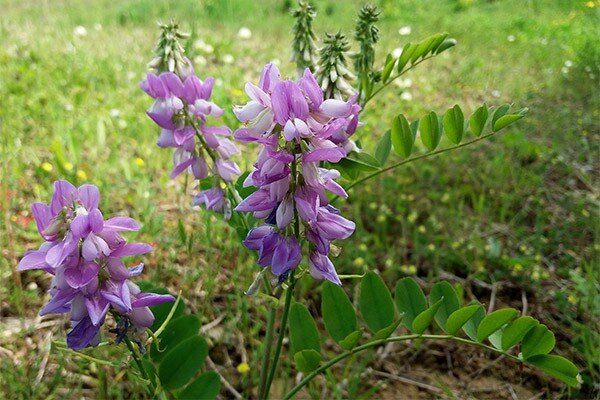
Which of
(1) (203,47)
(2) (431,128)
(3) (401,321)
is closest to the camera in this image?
(3) (401,321)

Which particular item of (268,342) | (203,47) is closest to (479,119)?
(268,342)

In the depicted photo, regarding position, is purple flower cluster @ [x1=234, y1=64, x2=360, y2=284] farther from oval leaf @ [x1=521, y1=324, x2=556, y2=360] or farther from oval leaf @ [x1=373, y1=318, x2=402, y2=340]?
oval leaf @ [x1=521, y1=324, x2=556, y2=360]

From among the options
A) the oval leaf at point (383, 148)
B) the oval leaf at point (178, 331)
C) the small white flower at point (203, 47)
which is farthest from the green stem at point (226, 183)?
the small white flower at point (203, 47)

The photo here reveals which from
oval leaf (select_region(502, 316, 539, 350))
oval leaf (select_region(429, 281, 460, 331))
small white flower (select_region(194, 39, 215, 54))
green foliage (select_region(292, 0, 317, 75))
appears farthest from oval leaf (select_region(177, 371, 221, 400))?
small white flower (select_region(194, 39, 215, 54))

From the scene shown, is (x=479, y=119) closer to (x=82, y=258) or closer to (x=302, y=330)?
(x=302, y=330)

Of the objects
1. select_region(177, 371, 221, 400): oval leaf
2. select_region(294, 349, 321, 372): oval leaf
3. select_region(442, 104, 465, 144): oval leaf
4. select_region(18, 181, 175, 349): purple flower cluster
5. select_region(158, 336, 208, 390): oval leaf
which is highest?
select_region(442, 104, 465, 144): oval leaf
